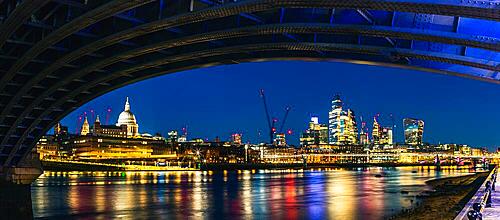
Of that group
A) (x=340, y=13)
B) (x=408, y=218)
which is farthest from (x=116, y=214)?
(x=340, y=13)

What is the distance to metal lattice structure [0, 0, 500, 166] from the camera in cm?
2059

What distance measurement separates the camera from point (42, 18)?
94.5 ft

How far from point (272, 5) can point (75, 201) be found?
1768 inches

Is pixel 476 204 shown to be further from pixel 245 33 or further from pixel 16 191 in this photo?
pixel 16 191

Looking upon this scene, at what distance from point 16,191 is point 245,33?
3959 centimetres

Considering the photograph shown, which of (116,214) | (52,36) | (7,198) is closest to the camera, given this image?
(52,36)

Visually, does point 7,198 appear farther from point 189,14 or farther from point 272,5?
point 272,5

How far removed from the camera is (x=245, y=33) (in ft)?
85.5

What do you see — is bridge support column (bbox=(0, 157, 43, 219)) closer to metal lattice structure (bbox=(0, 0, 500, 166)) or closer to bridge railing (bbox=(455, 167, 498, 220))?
metal lattice structure (bbox=(0, 0, 500, 166))

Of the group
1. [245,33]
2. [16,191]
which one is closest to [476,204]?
[245,33]

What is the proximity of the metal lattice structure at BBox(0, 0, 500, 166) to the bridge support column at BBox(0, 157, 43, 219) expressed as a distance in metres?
8.40

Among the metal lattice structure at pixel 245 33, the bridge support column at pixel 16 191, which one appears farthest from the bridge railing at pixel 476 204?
the bridge support column at pixel 16 191

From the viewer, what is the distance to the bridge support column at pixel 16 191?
42.3 metres

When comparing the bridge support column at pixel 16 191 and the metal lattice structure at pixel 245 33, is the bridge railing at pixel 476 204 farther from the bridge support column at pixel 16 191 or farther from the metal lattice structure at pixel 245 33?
the bridge support column at pixel 16 191
